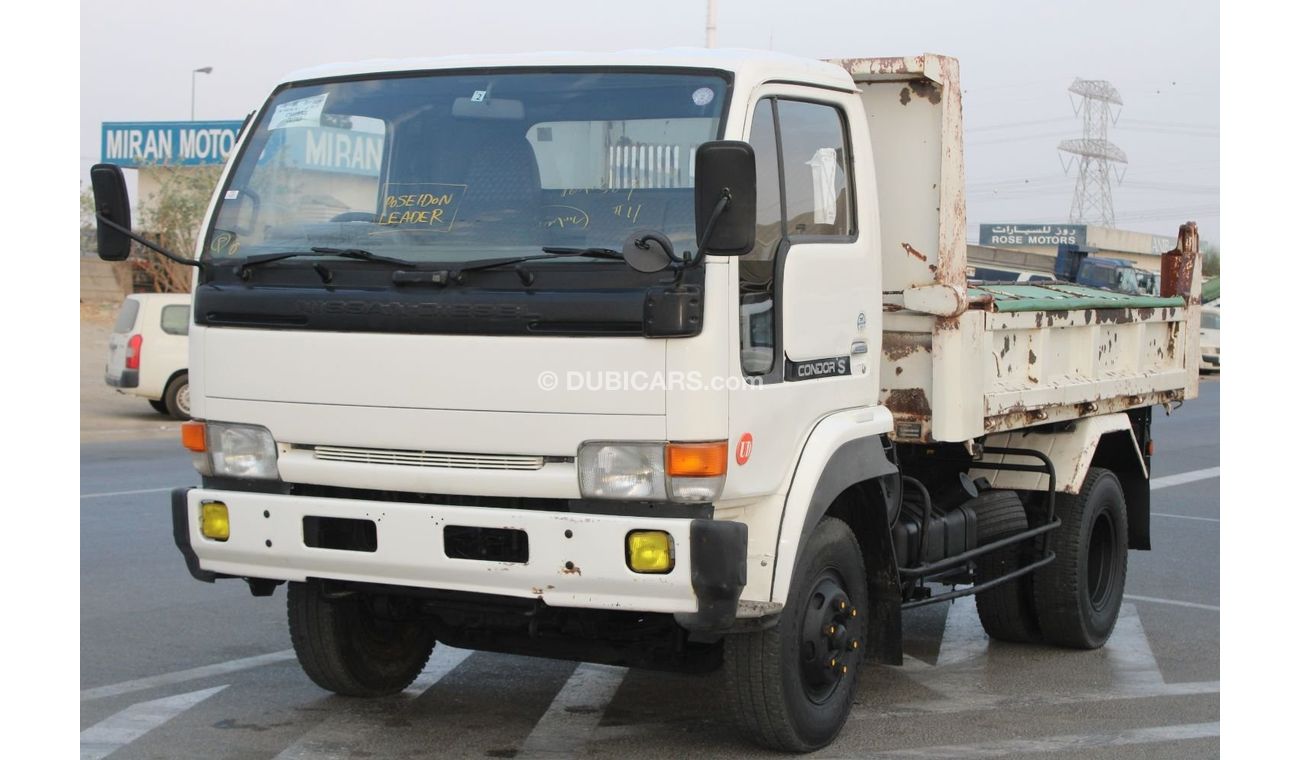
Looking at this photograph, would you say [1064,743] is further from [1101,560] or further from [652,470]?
[1101,560]

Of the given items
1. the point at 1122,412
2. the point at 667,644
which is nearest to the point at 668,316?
the point at 667,644

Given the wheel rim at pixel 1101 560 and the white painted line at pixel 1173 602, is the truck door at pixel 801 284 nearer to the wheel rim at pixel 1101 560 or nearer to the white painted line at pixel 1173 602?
the wheel rim at pixel 1101 560

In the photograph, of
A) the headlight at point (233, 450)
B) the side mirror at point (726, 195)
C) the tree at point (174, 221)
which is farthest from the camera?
the tree at point (174, 221)

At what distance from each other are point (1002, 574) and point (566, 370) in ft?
10.9

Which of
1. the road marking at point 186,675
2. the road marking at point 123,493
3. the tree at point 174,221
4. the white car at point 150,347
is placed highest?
the tree at point 174,221

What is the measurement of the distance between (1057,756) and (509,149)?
9.23 feet

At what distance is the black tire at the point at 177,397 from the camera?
18.9m

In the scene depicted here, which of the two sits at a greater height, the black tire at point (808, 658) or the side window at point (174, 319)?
the side window at point (174, 319)

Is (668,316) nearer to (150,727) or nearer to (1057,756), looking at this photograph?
(1057,756)

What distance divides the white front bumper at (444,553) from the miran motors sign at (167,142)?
36904mm

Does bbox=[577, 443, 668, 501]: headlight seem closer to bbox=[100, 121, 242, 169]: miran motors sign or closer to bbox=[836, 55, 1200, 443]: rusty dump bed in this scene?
bbox=[836, 55, 1200, 443]: rusty dump bed

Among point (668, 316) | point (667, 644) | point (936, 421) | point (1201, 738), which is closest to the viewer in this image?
point (668, 316)

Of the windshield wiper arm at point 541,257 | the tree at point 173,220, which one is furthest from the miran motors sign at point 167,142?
the windshield wiper arm at point 541,257

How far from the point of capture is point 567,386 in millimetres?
4883
